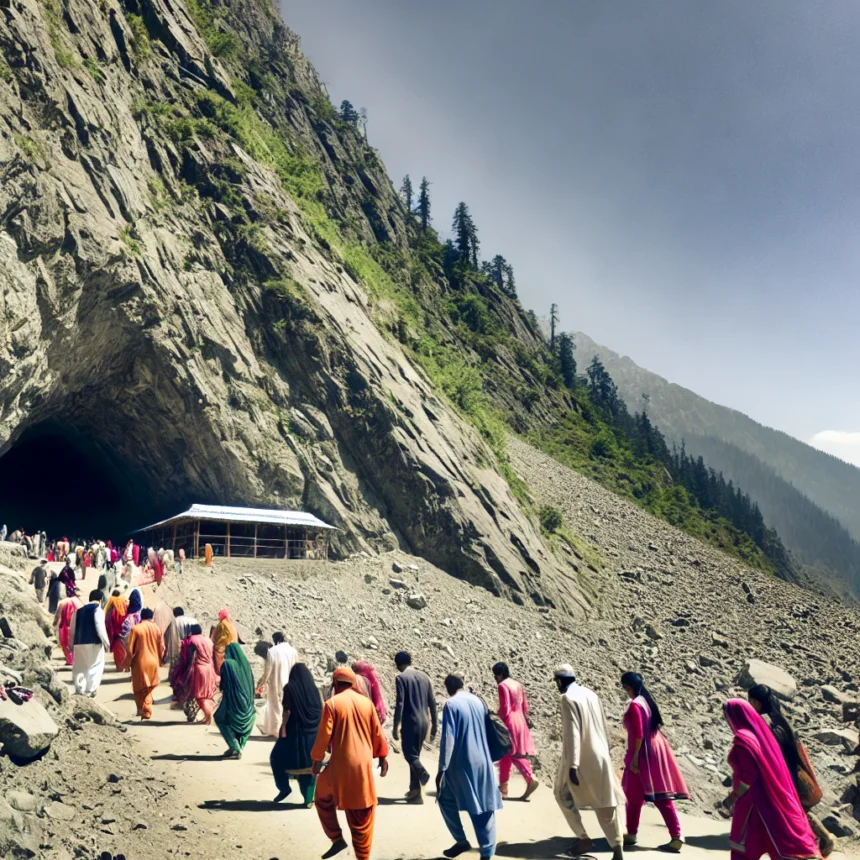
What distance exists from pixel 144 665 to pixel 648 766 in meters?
7.00

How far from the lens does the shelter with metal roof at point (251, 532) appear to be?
27312mm

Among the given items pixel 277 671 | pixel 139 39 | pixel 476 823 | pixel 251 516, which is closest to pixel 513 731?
pixel 476 823

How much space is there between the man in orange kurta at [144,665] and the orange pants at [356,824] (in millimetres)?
5301

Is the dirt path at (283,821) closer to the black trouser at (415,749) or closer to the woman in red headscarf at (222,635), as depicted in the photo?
the black trouser at (415,749)

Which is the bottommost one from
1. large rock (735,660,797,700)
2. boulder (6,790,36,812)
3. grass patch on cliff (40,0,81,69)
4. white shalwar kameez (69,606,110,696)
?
large rock (735,660,797,700)

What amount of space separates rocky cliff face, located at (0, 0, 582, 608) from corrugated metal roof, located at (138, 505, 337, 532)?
812mm

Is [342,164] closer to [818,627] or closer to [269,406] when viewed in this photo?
[269,406]

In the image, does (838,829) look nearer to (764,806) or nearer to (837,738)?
(764,806)

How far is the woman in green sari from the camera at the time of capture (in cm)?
865

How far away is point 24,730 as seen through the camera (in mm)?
6410

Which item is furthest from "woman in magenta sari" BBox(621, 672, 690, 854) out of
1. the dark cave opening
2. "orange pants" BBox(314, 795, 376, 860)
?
the dark cave opening

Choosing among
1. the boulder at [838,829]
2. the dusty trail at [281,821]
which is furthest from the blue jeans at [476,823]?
the boulder at [838,829]

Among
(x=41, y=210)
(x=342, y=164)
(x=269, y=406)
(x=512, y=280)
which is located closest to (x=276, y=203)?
(x=269, y=406)

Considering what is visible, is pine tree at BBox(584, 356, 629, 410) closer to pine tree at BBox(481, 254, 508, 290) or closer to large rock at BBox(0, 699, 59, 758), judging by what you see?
pine tree at BBox(481, 254, 508, 290)
